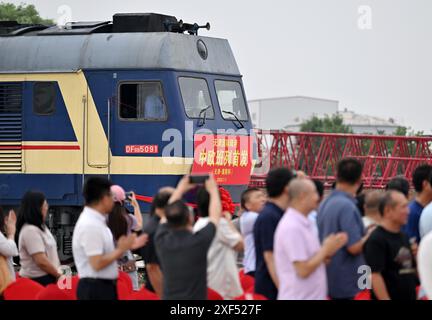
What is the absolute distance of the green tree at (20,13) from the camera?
40.1 m

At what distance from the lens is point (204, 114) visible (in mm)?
19094

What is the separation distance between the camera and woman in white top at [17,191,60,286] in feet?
39.4

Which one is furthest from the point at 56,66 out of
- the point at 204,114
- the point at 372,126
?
the point at 372,126

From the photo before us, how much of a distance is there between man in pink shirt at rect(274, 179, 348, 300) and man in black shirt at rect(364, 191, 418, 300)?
0.55m

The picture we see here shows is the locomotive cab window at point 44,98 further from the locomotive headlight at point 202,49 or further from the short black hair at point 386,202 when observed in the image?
the short black hair at point 386,202

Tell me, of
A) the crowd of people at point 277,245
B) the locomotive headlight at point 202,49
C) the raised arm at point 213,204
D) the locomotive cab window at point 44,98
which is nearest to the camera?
the crowd of people at point 277,245

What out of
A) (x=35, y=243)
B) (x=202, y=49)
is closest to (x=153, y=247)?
(x=35, y=243)

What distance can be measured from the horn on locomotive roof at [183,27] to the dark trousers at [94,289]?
31.0ft

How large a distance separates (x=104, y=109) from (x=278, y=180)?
860cm

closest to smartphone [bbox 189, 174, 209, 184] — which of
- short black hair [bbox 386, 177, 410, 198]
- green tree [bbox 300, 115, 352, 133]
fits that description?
short black hair [bbox 386, 177, 410, 198]

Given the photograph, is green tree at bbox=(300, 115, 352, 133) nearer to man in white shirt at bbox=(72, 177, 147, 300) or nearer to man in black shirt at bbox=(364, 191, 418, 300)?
man in white shirt at bbox=(72, 177, 147, 300)

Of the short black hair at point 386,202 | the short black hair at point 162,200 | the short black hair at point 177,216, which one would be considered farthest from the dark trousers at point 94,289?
the short black hair at point 386,202
